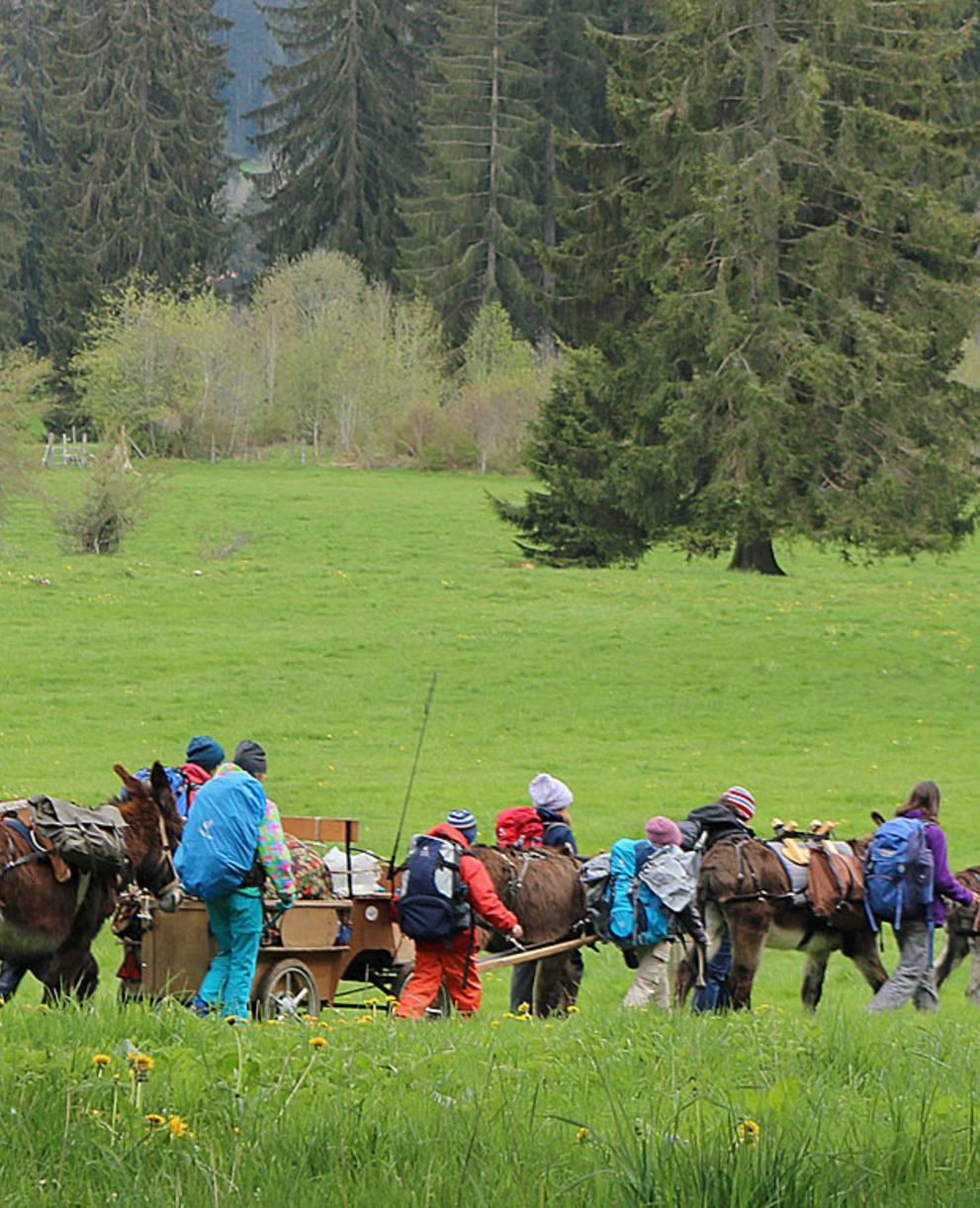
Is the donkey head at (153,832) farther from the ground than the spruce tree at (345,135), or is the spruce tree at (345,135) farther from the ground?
the spruce tree at (345,135)

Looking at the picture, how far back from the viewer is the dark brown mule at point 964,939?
12211 millimetres

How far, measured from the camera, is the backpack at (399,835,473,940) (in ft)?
31.3

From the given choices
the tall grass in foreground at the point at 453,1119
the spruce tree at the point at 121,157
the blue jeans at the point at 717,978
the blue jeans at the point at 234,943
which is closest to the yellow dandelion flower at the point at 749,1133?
the tall grass in foreground at the point at 453,1119

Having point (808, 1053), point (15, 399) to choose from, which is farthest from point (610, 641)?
point (808, 1053)

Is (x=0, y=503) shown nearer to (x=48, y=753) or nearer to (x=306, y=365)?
(x=48, y=753)

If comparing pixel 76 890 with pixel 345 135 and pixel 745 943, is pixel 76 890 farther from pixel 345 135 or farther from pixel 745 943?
pixel 345 135

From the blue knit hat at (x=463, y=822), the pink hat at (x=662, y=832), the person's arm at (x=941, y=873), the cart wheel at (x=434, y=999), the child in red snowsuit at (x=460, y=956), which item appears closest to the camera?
the child in red snowsuit at (x=460, y=956)

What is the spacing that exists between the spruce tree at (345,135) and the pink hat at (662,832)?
7853 centimetres

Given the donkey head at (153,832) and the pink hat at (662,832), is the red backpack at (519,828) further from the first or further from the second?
the donkey head at (153,832)

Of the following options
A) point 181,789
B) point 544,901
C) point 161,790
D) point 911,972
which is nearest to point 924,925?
point 911,972

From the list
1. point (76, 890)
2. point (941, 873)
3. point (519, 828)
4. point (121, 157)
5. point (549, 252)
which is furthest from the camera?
point (121, 157)

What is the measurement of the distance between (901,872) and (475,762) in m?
13.3

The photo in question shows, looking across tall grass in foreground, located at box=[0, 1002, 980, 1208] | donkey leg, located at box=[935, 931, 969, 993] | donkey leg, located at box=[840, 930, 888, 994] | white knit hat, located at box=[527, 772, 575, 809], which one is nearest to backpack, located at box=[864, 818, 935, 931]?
donkey leg, located at box=[840, 930, 888, 994]

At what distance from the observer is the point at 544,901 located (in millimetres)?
10688
